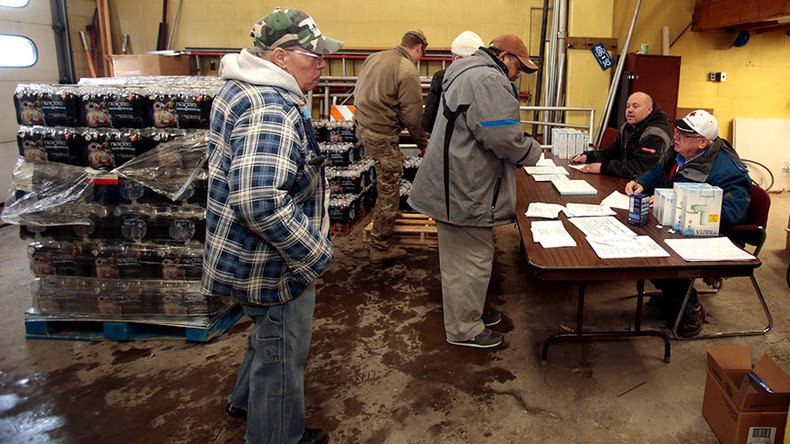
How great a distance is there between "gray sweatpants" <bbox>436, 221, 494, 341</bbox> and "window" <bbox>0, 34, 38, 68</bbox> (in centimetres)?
594

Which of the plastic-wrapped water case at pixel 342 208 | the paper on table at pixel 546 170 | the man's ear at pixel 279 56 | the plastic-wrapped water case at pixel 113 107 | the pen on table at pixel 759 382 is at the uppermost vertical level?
the man's ear at pixel 279 56

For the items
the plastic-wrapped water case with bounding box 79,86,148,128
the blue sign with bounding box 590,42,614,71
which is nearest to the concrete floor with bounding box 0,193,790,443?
the plastic-wrapped water case with bounding box 79,86,148,128

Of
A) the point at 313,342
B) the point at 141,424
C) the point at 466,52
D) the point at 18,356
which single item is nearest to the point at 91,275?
the point at 18,356

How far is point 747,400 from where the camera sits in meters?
2.02

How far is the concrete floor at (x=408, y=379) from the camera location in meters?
2.37

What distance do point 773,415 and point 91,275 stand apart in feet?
11.5

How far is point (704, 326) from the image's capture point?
3.27 meters

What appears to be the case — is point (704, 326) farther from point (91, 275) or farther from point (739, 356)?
point (91, 275)

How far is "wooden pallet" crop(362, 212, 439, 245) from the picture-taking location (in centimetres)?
487

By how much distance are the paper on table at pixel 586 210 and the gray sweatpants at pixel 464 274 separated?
1.39ft

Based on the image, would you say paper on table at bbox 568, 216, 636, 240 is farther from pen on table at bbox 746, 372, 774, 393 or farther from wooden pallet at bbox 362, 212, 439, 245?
wooden pallet at bbox 362, 212, 439, 245

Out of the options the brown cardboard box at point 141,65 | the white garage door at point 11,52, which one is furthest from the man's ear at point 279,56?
the white garage door at point 11,52

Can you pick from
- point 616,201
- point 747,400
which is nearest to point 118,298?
point 616,201

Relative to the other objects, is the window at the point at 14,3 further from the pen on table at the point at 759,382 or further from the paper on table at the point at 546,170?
the pen on table at the point at 759,382
